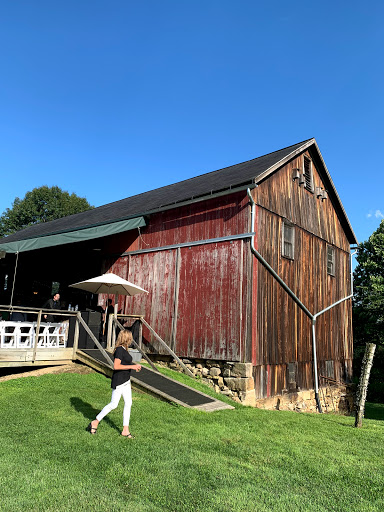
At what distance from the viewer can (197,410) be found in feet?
25.2

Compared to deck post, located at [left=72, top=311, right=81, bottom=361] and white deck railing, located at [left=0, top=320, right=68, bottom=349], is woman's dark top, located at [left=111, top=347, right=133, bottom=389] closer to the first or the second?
white deck railing, located at [left=0, top=320, right=68, bottom=349]

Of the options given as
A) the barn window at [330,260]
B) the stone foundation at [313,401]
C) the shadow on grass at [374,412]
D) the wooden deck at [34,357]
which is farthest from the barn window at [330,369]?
the wooden deck at [34,357]

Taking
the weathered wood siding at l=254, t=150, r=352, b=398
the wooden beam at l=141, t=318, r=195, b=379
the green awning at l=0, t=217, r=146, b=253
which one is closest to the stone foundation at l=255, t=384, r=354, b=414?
the weathered wood siding at l=254, t=150, r=352, b=398

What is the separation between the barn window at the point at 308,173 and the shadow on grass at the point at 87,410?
10414mm

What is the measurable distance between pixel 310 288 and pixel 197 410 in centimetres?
719

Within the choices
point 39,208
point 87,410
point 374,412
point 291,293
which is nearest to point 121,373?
point 87,410

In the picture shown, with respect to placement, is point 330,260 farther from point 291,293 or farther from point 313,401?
point 313,401

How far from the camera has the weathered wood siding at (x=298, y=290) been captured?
429 inches

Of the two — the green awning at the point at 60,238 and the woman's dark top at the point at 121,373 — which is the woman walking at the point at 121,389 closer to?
the woman's dark top at the point at 121,373

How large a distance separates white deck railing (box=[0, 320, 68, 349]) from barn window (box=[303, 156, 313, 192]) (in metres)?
9.50

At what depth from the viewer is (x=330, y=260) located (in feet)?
49.9

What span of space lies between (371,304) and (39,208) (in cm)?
3689

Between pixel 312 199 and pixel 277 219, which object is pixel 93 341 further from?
pixel 312 199

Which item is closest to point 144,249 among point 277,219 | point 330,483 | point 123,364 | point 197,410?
point 277,219
